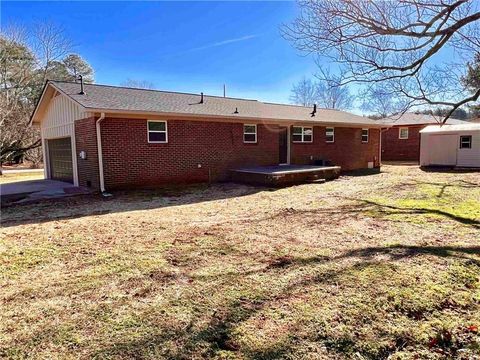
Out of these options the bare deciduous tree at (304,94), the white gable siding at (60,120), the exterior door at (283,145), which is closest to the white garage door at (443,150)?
the exterior door at (283,145)

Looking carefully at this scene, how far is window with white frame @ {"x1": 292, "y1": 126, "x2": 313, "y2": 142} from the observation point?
54.3 ft

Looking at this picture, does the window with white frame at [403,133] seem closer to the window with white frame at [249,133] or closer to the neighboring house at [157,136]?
the neighboring house at [157,136]

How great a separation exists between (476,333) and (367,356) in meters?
1.06

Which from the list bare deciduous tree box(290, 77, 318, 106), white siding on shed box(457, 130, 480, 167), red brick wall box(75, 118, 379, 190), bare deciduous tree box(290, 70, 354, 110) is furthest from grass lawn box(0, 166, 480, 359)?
bare deciduous tree box(290, 77, 318, 106)

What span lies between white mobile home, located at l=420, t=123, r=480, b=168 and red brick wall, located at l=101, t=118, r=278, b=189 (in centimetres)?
1120

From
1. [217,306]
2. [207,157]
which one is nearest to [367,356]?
[217,306]

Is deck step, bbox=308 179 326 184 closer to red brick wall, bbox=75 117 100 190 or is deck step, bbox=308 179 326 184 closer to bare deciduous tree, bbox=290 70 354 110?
red brick wall, bbox=75 117 100 190

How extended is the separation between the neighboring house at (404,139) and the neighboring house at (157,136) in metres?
11.4

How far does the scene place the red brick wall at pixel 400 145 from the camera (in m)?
26.1

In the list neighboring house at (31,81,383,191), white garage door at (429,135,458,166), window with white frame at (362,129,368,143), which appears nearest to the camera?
neighboring house at (31,81,383,191)

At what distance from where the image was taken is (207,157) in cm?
1323

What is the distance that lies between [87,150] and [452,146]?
1976 centimetres

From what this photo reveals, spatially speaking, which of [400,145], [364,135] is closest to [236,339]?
[364,135]

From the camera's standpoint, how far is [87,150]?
1130cm
